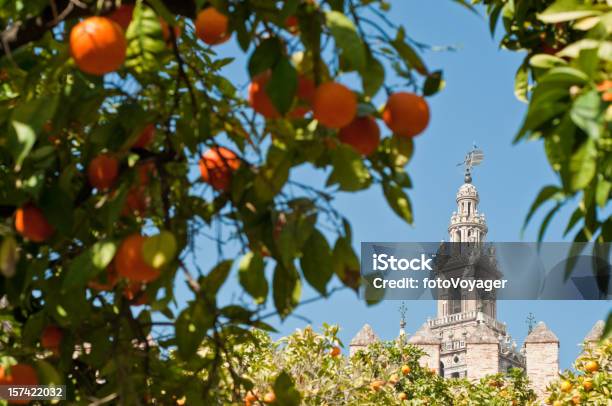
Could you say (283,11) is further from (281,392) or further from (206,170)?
(281,392)

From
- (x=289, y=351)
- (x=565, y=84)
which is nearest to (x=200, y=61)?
(x=565, y=84)

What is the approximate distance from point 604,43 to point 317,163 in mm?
586

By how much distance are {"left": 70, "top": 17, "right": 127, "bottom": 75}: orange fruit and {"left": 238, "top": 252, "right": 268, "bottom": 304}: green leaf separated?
0.44 meters

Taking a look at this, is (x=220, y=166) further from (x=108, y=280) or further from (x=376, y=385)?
(x=376, y=385)

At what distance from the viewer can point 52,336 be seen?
81.7 inches

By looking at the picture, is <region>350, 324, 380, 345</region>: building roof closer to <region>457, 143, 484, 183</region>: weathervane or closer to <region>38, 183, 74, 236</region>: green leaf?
<region>38, 183, 74, 236</region>: green leaf

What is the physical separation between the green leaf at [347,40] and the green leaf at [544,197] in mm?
396

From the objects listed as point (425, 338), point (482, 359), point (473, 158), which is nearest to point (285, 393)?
point (482, 359)

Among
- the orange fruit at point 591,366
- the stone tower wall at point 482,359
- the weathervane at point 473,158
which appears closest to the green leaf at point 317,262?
the orange fruit at point 591,366

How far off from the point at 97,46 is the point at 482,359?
1296 inches

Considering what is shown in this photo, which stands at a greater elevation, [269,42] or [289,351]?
[289,351]

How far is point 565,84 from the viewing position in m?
1.61

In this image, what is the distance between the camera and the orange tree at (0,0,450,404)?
1.60 meters

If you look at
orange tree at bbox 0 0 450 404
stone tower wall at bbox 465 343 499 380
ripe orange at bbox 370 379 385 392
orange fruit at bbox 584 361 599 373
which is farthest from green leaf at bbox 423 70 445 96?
stone tower wall at bbox 465 343 499 380
